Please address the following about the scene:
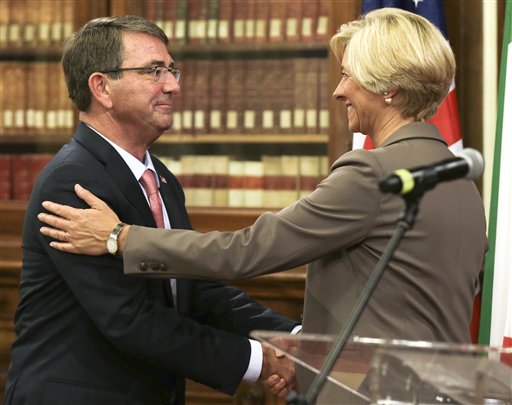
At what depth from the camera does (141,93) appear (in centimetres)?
275

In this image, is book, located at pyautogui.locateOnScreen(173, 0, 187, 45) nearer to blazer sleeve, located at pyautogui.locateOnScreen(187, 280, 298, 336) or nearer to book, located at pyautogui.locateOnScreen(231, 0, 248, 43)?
book, located at pyautogui.locateOnScreen(231, 0, 248, 43)

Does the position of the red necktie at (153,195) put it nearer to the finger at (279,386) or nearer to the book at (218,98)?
the finger at (279,386)

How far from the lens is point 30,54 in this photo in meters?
4.62

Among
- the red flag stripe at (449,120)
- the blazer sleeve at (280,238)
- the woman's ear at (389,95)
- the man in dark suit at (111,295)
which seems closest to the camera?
the blazer sleeve at (280,238)

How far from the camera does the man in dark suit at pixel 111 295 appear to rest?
2453mm

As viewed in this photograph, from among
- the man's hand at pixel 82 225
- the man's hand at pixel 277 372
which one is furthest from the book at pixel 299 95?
the man's hand at pixel 82 225

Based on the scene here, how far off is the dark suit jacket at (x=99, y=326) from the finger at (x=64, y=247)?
0.09 feet

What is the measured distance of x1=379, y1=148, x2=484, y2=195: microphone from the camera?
1633 millimetres

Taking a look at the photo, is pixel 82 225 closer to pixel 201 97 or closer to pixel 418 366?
pixel 418 366

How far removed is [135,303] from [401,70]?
2.87 feet

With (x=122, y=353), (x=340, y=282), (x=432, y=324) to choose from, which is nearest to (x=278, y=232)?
(x=340, y=282)

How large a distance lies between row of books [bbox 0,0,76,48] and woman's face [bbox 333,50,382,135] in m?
2.39

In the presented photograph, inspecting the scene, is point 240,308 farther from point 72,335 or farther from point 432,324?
point 432,324

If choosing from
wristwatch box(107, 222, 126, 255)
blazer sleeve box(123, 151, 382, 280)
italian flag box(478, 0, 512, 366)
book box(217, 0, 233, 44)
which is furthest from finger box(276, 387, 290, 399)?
book box(217, 0, 233, 44)
